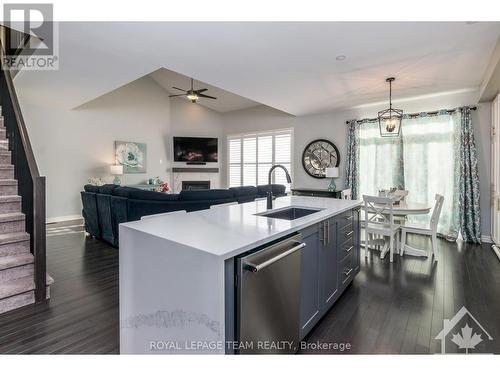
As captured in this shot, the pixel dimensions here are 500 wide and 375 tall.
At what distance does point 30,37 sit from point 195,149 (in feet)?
16.6

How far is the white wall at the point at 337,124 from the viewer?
4582mm

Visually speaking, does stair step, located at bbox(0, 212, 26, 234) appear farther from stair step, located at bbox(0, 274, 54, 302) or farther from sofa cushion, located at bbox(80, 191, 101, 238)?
sofa cushion, located at bbox(80, 191, 101, 238)

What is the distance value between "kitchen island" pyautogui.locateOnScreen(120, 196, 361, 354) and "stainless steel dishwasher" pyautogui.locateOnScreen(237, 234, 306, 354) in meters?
0.01

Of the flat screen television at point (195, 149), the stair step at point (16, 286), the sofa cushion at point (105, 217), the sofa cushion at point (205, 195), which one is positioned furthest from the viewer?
the flat screen television at point (195, 149)

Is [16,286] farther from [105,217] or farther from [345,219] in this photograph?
[345,219]

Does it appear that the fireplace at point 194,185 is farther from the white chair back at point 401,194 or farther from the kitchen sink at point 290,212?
the kitchen sink at point 290,212

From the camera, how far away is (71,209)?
6.40 metres

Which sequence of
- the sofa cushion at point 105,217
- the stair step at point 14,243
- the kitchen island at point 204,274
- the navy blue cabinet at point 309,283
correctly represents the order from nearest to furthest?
the kitchen island at point 204,274
the navy blue cabinet at point 309,283
the stair step at point 14,243
the sofa cushion at point 105,217

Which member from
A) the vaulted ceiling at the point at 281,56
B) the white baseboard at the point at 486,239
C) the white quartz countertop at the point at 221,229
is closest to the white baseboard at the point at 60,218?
the vaulted ceiling at the point at 281,56

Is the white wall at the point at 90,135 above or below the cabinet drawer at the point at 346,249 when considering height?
above

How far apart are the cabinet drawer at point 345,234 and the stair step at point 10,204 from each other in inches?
133

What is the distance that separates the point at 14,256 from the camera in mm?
2566
